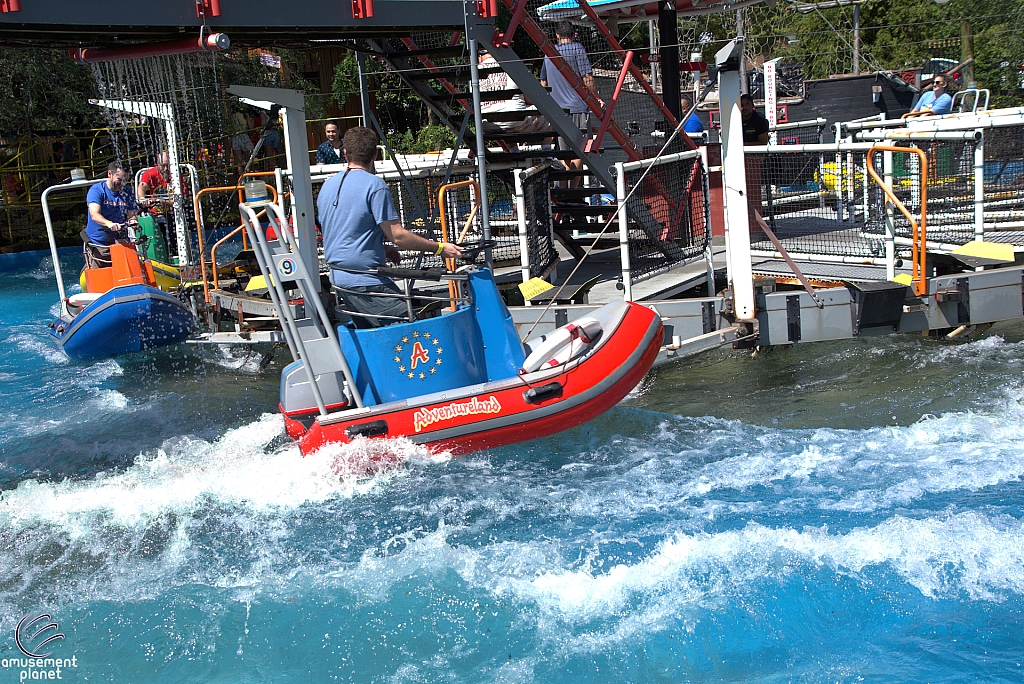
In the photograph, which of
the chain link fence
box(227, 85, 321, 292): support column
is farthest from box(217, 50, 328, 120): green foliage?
box(227, 85, 321, 292): support column

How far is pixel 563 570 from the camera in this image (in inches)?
199

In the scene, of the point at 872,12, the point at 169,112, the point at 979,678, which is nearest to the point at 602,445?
the point at 979,678

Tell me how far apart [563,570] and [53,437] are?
4970mm

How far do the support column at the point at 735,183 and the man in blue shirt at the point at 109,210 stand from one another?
692cm

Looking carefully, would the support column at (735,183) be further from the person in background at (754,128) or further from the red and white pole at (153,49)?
the red and white pole at (153,49)

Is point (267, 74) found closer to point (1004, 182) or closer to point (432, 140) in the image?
point (432, 140)

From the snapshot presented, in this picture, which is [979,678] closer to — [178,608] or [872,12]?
[178,608]

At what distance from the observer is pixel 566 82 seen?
949 centimetres

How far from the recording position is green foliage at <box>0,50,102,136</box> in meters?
19.5

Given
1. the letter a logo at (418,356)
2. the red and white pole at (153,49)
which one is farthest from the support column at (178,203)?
the letter a logo at (418,356)

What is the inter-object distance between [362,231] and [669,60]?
545 cm

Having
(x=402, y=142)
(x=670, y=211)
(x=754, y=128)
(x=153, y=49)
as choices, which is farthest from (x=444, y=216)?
(x=402, y=142)

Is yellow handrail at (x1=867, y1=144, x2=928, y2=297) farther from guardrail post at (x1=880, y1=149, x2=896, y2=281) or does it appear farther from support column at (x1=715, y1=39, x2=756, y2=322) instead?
support column at (x1=715, y1=39, x2=756, y2=322)

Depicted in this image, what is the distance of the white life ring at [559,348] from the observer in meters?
6.25
